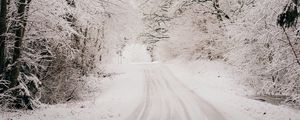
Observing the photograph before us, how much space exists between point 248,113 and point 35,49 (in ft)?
29.6

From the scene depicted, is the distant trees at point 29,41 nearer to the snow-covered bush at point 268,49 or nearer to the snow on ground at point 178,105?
the snow on ground at point 178,105

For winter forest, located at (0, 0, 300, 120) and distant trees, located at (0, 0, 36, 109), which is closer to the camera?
distant trees, located at (0, 0, 36, 109)

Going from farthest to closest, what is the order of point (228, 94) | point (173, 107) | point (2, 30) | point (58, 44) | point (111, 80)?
point (111, 80), point (228, 94), point (58, 44), point (173, 107), point (2, 30)

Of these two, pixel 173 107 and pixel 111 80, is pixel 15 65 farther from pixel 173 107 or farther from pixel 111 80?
pixel 111 80

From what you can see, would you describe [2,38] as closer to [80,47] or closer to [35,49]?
[35,49]

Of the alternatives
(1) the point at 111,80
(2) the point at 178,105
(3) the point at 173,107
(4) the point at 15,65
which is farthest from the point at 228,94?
(1) the point at 111,80

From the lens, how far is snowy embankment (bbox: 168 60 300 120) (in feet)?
45.3

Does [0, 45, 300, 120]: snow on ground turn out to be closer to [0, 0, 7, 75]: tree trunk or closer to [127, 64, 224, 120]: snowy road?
[127, 64, 224, 120]: snowy road

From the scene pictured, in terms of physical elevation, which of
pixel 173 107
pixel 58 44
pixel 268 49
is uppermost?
pixel 58 44

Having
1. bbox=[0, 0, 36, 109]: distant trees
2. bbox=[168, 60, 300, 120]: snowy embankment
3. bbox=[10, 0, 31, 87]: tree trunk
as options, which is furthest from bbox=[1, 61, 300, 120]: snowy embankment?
bbox=[10, 0, 31, 87]: tree trunk

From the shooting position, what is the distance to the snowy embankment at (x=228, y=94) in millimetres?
13800

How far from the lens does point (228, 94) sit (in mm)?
19672

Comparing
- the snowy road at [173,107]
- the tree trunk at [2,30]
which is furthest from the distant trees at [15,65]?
the snowy road at [173,107]

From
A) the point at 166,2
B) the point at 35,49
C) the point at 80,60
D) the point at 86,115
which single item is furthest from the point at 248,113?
the point at 166,2
